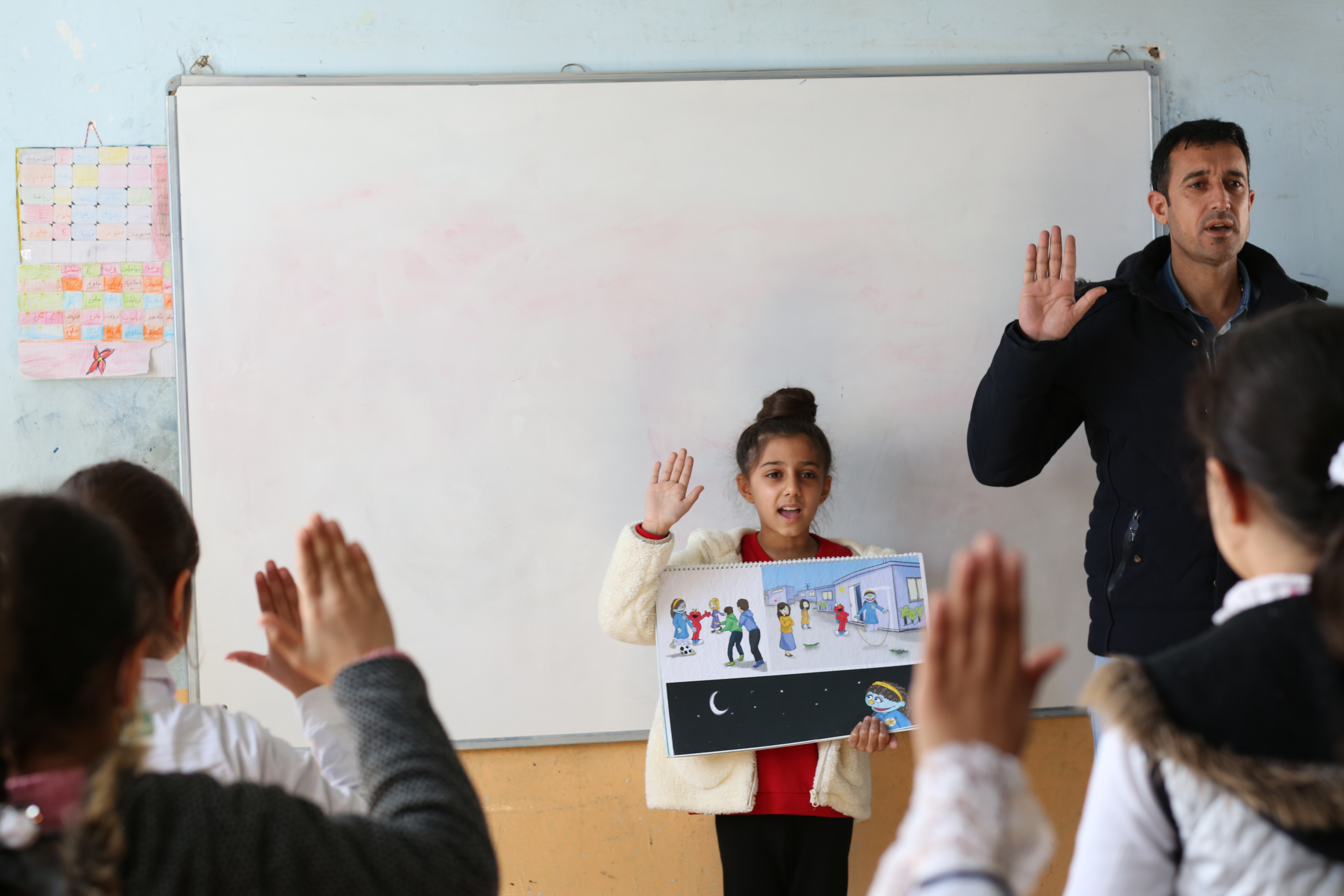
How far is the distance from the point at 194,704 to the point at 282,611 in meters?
0.16

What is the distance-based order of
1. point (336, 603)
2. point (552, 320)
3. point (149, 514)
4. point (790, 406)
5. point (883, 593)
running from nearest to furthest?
point (336, 603)
point (149, 514)
point (883, 593)
point (790, 406)
point (552, 320)

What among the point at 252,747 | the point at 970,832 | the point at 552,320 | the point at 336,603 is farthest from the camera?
the point at 552,320

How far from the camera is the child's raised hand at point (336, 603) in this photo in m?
0.80

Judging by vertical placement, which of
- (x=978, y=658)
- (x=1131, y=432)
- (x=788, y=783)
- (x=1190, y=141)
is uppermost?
(x=1190, y=141)

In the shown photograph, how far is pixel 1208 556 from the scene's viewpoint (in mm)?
1778

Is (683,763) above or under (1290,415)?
under

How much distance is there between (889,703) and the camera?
1.92 meters

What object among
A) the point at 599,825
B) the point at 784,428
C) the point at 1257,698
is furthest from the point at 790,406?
the point at 1257,698

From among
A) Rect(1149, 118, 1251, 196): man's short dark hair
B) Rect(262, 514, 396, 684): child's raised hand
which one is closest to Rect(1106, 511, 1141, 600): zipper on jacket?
→ Rect(1149, 118, 1251, 196): man's short dark hair

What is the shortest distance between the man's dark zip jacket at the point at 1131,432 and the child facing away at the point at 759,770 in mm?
441

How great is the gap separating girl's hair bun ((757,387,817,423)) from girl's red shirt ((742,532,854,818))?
1.16 feet

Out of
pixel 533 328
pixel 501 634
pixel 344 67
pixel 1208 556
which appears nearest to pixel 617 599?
pixel 501 634

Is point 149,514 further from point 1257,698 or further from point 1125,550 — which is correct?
point 1125,550

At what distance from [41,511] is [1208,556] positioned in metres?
1.84
